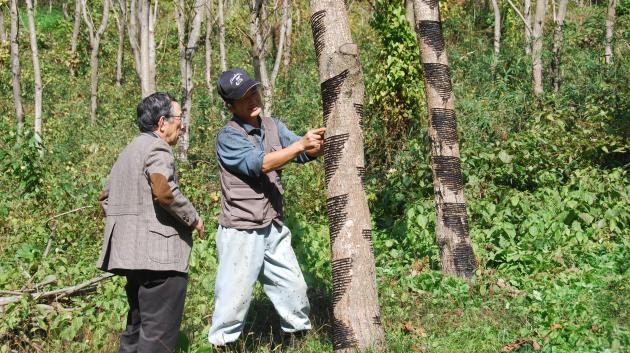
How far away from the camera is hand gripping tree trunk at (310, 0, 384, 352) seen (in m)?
4.10

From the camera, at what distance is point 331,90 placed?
4.13 m

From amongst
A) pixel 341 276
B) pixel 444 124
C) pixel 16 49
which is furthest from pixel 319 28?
pixel 16 49

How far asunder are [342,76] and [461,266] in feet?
8.08

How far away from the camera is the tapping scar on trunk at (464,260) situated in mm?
5934

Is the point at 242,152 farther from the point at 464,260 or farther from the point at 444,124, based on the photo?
the point at 464,260

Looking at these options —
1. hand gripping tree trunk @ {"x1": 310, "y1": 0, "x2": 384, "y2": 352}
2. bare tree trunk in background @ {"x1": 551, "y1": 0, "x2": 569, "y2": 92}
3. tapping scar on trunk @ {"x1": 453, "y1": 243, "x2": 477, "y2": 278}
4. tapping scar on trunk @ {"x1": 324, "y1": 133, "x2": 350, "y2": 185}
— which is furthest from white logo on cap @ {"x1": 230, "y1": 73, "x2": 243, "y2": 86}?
bare tree trunk in background @ {"x1": 551, "y1": 0, "x2": 569, "y2": 92}

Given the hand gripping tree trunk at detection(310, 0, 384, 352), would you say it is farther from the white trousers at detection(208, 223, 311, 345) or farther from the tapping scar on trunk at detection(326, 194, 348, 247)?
the white trousers at detection(208, 223, 311, 345)

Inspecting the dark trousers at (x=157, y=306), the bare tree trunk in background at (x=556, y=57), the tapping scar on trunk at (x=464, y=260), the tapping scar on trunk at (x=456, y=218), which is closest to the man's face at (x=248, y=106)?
the dark trousers at (x=157, y=306)

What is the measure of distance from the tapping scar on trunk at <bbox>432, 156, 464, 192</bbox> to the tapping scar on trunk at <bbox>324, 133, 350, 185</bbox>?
2040 mm

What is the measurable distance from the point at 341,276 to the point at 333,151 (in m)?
0.72

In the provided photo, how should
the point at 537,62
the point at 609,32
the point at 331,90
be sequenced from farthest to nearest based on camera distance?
the point at 609,32 → the point at 537,62 → the point at 331,90

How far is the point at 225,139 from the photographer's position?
14.7 ft

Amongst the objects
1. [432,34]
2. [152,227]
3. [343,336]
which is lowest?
[343,336]

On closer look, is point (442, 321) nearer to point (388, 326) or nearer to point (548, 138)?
point (388, 326)
